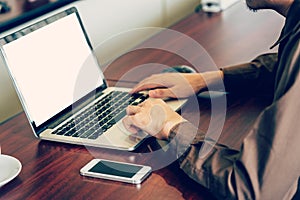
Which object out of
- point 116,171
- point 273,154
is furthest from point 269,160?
point 116,171

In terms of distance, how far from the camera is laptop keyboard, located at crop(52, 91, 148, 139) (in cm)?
127

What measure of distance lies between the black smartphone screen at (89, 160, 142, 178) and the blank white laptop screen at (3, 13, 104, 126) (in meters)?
0.22

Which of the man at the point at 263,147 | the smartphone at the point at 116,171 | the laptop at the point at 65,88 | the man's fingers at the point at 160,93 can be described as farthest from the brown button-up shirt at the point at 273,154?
the man's fingers at the point at 160,93

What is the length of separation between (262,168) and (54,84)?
0.59m

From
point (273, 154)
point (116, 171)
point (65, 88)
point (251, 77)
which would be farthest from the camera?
point (251, 77)

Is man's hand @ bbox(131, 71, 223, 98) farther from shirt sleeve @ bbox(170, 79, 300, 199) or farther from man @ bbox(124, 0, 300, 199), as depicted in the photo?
shirt sleeve @ bbox(170, 79, 300, 199)

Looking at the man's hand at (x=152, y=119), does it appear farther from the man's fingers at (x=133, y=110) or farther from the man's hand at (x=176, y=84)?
the man's hand at (x=176, y=84)

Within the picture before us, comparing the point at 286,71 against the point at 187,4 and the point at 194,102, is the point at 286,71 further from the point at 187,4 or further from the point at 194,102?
the point at 187,4

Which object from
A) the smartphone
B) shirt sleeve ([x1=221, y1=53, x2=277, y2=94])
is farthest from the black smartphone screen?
shirt sleeve ([x1=221, y1=53, x2=277, y2=94])

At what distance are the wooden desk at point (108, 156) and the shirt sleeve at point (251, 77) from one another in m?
0.05

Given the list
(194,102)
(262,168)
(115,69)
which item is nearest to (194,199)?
(262,168)

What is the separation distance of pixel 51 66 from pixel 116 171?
0.37m

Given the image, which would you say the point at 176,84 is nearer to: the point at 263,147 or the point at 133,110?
the point at 133,110

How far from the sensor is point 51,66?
135 centimetres
